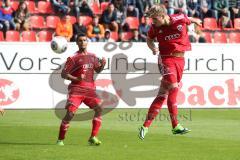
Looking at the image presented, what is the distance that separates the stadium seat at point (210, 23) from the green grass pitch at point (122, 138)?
806cm

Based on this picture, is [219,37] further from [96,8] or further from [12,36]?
[12,36]

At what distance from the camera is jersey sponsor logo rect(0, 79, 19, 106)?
22028 mm

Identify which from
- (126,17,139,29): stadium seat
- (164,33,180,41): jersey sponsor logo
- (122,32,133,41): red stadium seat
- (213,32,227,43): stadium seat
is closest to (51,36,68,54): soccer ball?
(164,33,180,41): jersey sponsor logo

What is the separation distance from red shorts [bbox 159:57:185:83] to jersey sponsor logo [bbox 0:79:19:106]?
911cm

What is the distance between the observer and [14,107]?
73.0 feet

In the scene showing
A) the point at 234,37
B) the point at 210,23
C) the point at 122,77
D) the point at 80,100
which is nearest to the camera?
the point at 80,100

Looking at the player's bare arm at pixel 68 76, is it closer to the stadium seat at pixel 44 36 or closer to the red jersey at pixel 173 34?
the red jersey at pixel 173 34

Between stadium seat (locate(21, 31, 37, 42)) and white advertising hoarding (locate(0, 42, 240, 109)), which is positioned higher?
stadium seat (locate(21, 31, 37, 42))

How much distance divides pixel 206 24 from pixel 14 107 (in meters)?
10.1

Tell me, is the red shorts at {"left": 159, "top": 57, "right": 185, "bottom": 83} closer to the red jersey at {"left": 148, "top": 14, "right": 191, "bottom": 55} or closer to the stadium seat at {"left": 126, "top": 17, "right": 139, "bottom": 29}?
the red jersey at {"left": 148, "top": 14, "right": 191, "bottom": 55}

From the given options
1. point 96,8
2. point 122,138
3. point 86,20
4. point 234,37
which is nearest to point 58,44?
point 122,138

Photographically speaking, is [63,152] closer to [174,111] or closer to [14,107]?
[174,111]

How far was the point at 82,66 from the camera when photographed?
1362cm

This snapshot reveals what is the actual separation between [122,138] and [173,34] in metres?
2.40
